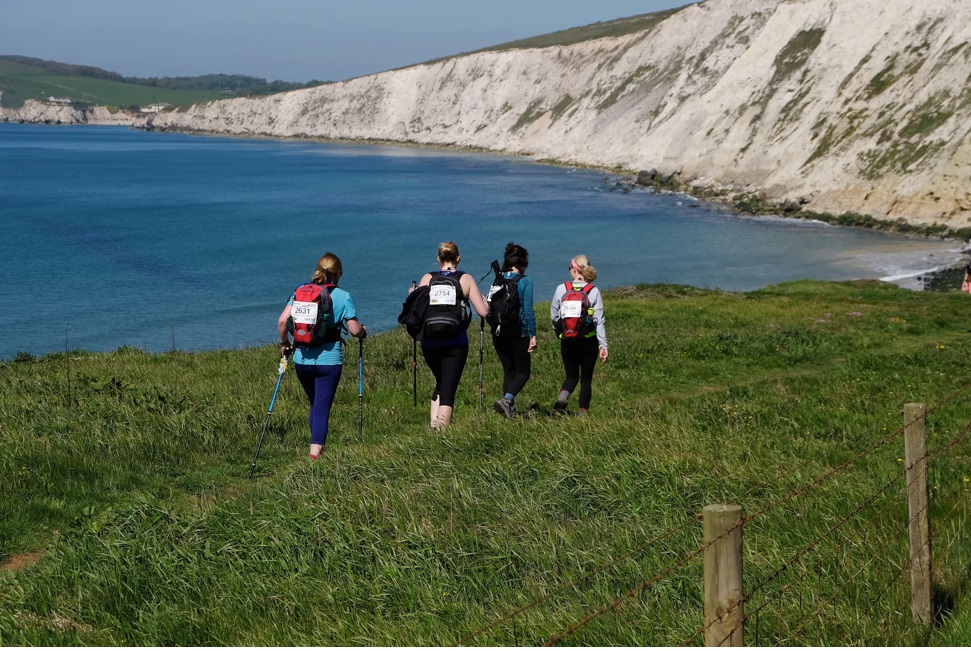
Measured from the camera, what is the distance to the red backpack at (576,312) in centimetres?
1166

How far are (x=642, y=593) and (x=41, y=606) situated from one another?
12.7 feet

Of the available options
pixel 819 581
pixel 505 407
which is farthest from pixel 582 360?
pixel 819 581

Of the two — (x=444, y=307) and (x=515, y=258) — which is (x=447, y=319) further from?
(x=515, y=258)

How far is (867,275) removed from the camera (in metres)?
44.9

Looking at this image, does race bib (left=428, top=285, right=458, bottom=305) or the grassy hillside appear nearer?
the grassy hillside

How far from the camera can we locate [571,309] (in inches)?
460

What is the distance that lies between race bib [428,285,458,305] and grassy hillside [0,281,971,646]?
1.31 metres

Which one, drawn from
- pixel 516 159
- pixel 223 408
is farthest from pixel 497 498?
pixel 516 159

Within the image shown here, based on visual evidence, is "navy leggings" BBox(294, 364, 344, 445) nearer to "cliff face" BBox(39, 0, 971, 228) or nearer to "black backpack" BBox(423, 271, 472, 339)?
"black backpack" BBox(423, 271, 472, 339)

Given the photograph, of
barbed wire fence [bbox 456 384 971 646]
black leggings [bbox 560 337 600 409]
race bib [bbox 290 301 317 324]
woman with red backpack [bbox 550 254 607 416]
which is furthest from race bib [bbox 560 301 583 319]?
barbed wire fence [bbox 456 384 971 646]

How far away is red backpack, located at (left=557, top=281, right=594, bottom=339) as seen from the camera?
38.3 feet


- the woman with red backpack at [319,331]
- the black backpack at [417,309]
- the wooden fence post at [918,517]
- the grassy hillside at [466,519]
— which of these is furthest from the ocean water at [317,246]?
the wooden fence post at [918,517]

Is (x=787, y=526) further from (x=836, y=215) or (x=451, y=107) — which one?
(x=451, y=107)

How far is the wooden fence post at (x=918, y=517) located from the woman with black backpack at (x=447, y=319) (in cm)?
562
